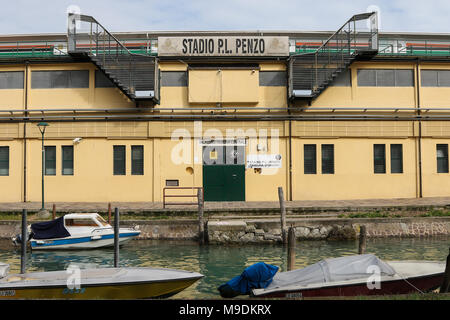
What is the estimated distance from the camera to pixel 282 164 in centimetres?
2762

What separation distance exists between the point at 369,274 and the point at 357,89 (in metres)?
18.7

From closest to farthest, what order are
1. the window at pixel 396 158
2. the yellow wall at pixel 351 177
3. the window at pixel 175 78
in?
1. the yellow wall at pixel 351 177
2. the window at pixel 175 78
3. the window at pixel 396 158

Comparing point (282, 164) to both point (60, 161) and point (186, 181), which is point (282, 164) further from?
point (60, 161)

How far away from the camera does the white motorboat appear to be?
65.0 ft

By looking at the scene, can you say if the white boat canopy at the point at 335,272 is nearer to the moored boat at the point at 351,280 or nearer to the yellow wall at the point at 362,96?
the moored boat at the point at 351,280

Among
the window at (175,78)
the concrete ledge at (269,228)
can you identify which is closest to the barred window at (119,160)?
the window at (175,78)

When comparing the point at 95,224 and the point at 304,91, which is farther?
the point at 304,91

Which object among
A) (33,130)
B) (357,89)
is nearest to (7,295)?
(33,130)

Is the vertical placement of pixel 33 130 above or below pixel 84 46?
below

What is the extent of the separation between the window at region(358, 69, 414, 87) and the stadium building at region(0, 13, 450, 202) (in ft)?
0.20

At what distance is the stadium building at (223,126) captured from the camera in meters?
27.4

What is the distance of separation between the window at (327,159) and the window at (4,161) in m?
19.4
